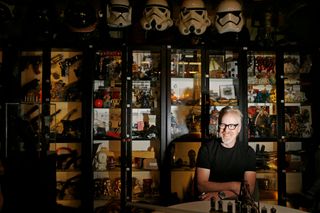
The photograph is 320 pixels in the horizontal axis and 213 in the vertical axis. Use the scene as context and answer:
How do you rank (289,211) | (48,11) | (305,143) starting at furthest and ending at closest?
1. (305,143)
2. (48,11)
3. (289,211)

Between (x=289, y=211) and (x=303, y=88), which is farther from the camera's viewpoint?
(x=303, y=88)

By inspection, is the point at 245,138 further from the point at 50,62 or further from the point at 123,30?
the point at 50,62

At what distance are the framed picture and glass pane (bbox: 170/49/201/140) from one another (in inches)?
11.1

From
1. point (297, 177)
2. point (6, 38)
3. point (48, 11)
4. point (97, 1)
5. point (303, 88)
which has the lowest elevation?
point (297, 177)

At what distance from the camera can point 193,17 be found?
3.42 metres

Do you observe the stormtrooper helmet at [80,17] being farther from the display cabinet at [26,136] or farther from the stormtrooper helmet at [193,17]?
the stormtrooper helmet at [193,17]

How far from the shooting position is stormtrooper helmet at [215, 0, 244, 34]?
134 inches

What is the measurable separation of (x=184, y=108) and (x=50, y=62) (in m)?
1.65

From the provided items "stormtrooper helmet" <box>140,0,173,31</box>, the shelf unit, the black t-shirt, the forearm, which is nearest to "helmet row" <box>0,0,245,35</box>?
"stormtrooper helmet" <box>140,0,173,31</box>

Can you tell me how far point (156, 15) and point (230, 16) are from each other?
761mm

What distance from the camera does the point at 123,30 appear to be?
Result: 12.7 ft

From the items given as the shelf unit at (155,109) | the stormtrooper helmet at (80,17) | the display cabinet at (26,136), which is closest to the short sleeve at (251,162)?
the shelf unit at (155,109)

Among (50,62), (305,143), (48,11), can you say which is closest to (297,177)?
(305,143)

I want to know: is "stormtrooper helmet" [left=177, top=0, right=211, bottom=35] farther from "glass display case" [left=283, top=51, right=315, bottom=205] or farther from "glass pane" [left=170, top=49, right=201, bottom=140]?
"glass display case" [left=283, top=51, right=315, bottom=205]
